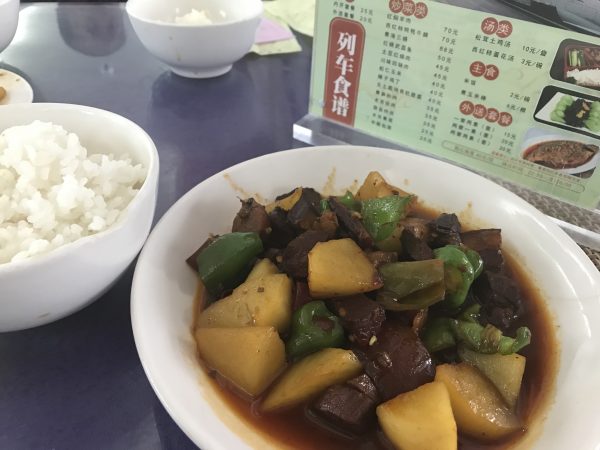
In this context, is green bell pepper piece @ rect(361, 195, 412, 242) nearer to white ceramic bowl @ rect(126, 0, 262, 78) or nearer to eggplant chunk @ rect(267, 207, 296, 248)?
eggplant chunk @ rect(267, 207, 296, 248)

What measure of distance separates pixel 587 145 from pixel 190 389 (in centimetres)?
161

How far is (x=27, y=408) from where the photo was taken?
136 centimetres

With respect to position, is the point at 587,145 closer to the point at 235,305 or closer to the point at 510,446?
the point at 510,446

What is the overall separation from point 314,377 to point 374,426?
20 centimetres

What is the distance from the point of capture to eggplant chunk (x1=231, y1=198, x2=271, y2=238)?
1645 millimetres

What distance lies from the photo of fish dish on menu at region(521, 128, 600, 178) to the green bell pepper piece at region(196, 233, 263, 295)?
1148 mm

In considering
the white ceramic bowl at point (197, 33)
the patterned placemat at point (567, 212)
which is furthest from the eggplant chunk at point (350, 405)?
the white ceramic bowl at point (197, 33)

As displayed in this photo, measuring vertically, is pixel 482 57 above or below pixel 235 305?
above

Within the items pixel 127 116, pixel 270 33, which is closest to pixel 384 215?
pixel 127 116

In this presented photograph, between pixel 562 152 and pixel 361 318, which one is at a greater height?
pixel 562 152

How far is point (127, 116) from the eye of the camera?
2.72 m

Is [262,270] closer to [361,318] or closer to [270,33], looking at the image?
[361,318]

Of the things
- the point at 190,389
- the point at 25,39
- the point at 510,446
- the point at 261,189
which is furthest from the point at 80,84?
the point at 510,446

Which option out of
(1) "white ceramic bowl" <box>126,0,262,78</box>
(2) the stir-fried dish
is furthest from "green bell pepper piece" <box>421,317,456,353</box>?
(1) "white ceramic bowl" <box>126,0,262,78</box>
